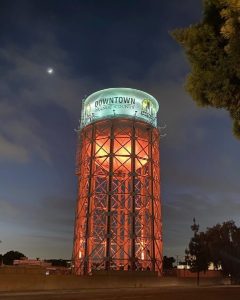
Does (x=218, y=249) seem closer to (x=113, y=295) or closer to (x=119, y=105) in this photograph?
(x=119, y=105)

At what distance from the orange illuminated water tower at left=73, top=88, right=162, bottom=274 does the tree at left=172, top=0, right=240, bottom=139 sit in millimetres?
36093

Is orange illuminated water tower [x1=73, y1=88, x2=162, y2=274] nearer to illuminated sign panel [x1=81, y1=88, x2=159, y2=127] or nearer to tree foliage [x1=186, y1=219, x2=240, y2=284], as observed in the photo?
illuminated sign panel [x1=81, y1=88, x2=159, y2=127]

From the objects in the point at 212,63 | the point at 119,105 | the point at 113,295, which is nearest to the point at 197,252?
the point at 119,105

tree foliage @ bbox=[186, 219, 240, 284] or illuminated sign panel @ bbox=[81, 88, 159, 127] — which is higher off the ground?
illuminated sign panel @ bbox=[81, 88, 159, 127]

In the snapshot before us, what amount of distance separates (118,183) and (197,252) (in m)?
19.3

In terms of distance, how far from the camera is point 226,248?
2422 inches

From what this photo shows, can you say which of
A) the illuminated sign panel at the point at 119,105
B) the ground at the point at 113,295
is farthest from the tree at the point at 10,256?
the ground at the point at 113,295

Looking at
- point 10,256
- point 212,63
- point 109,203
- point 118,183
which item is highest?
point 118,183

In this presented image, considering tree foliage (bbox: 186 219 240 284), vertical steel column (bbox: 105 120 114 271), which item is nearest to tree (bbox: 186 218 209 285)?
tree foliage (bbox: 186 219 240 284)

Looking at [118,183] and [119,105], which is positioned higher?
[119,105]

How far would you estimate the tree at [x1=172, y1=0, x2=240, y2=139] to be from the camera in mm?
10148

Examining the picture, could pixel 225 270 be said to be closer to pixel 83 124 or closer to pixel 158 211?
pixel 158 211

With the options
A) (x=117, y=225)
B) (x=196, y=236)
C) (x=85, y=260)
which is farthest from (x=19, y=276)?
(x=196, y=236)

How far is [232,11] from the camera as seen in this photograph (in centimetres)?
904
